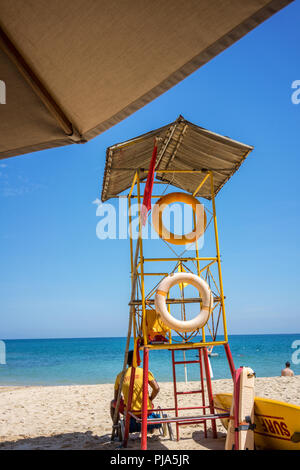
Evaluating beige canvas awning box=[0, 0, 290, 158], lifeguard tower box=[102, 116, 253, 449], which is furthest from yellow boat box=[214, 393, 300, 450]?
beige canvas awning box=[0, 0, 290, 158]

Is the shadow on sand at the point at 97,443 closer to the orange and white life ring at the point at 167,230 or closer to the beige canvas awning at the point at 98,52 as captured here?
the orange and white life ring at the point at 167,230

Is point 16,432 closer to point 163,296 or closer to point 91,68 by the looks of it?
point 163,296

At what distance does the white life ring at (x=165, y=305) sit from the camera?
4.82m

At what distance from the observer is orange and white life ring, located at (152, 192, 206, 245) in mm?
5422

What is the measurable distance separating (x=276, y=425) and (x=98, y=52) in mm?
4396

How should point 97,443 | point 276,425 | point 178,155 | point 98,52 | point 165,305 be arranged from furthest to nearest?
point 97,443
point 178,155
point 165,305
point 276,425
point 98,52

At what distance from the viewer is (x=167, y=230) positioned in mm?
5430

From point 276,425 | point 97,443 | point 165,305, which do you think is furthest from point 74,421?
point 276,425

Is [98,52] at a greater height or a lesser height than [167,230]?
greater

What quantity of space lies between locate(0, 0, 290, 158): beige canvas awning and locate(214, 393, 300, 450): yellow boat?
3.80m

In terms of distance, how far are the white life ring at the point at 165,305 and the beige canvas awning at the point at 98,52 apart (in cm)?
282

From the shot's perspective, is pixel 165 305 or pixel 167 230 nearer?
pixel 165 305

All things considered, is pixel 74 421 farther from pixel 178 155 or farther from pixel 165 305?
pixel 178 155
